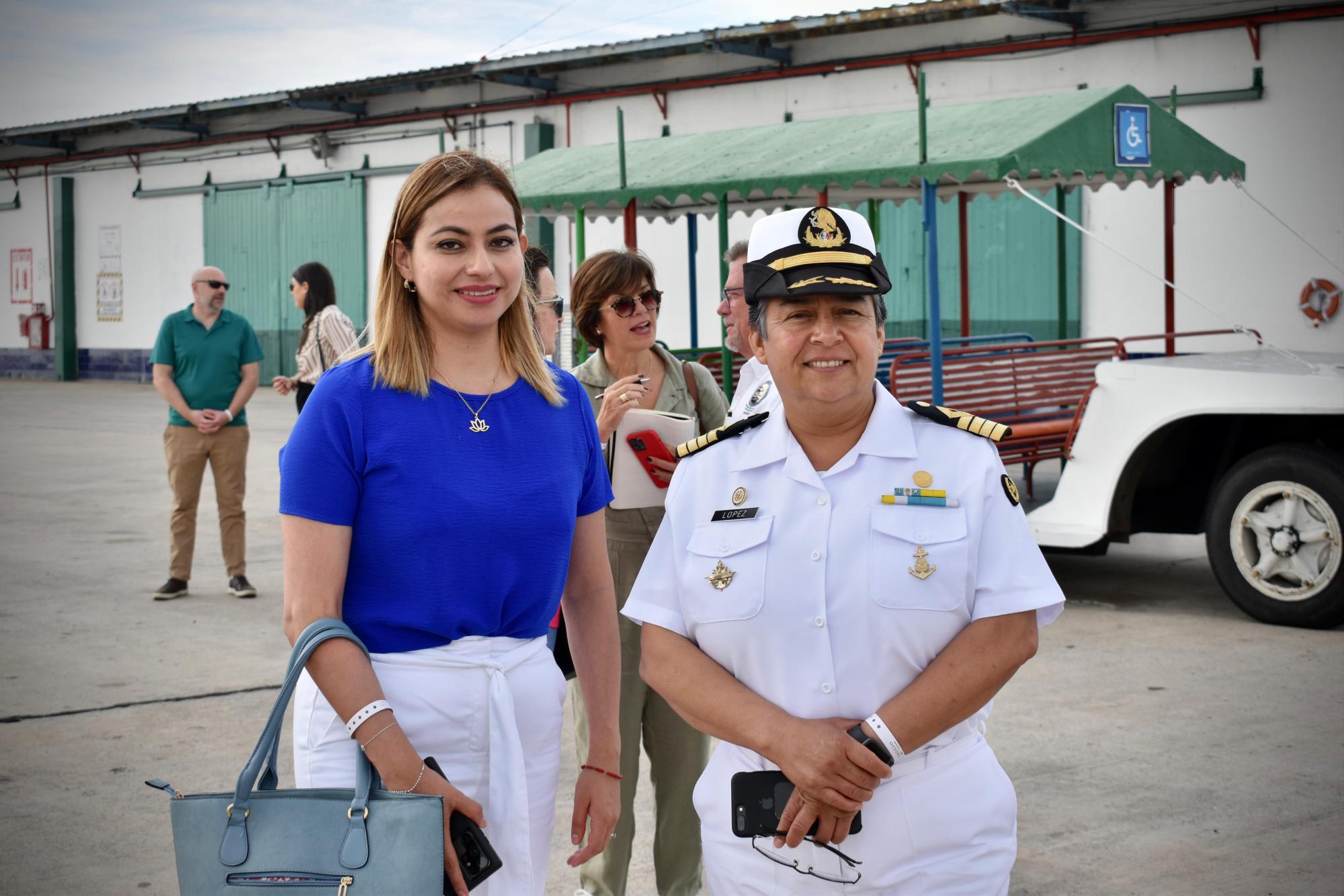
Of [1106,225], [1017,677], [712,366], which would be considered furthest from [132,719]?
[1106,225]

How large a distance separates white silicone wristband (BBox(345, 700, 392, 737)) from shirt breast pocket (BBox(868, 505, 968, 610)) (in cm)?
77

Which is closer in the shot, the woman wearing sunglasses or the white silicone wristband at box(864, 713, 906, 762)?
the white silicone wristband at box(864, 713, 906, 762)

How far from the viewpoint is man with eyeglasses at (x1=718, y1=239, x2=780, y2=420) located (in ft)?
11.5

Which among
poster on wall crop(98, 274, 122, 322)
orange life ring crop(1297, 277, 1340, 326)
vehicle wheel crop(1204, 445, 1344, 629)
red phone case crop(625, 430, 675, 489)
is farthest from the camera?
poster on wall crop(98, 274, 122, 322)

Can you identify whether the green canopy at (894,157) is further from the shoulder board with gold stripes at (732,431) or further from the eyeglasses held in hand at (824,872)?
the eyeglasses held in hand at (824,872)

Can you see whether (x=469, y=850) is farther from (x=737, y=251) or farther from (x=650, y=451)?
(x=737, y=251)

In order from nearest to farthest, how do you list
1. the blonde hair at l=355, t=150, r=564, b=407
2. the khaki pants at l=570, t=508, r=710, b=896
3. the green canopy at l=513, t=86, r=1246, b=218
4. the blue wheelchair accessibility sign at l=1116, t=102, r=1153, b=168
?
the blonde hair at l=355, t=150, r=564, b=407 → the khaki pants at l=570, t=508, r=710, b=896 → the green canopy at l=513, t=86, r=1246, b=218 → the blue wheelchair accessibility sign at l=1116, t=102, r=1153, b=168

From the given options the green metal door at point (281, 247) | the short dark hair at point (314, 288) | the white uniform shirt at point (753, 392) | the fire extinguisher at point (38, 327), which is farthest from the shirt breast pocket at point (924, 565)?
the fire extinguisher at point (38, 327)

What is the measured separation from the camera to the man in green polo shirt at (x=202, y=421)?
8.14 m

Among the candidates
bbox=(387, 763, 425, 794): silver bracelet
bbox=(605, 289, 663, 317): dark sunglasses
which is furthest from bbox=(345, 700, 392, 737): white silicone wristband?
bbox=(605, 289, 663, 317): dark sunglasses

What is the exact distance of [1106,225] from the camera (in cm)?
1544

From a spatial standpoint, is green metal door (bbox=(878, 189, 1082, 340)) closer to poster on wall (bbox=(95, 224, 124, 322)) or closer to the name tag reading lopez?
the name tag reading lopez

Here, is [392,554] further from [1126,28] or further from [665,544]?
[1126,28]

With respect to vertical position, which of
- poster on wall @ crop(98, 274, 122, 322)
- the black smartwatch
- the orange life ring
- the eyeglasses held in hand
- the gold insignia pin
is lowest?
the eyeglasses held in hand
